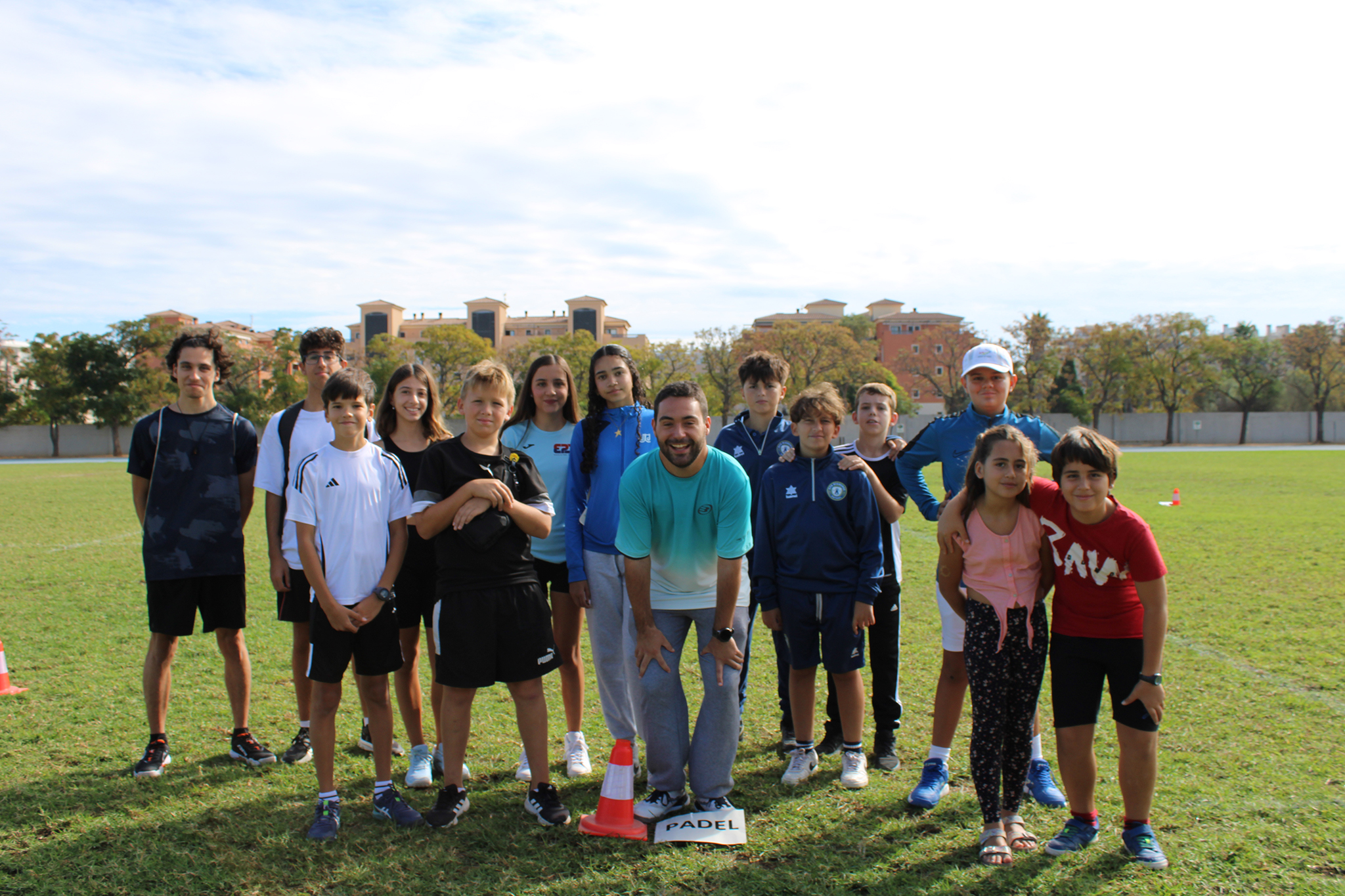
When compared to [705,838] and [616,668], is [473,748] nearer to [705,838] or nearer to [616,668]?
[616,668]

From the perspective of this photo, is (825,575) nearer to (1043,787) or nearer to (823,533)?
(823,533)

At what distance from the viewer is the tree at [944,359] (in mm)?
54500

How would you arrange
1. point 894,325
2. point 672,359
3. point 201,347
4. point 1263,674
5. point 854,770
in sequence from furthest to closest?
point 894,325 → point 672,359 → point 1263,674 → point 201,347 → point 854,770

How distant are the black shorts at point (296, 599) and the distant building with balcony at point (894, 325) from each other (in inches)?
2432

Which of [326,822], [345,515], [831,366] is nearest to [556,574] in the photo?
[345,515]

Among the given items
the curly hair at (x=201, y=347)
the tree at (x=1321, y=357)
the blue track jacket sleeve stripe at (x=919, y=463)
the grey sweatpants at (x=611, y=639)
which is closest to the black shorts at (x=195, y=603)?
the curly hair at (x=201, y=347)

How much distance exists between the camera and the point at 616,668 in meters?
3.90

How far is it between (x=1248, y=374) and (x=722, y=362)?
35.5 metres

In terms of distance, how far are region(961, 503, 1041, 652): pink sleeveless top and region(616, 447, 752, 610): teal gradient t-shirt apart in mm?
955

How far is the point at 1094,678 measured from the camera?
309cm

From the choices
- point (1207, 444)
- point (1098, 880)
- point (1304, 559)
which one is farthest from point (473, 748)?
point (1207, 444)

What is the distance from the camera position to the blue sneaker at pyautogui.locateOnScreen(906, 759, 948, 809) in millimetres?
3477

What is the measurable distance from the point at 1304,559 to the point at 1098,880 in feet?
28.0

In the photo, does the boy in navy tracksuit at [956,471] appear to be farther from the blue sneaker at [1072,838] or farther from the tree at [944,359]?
the tree at [944,359]
